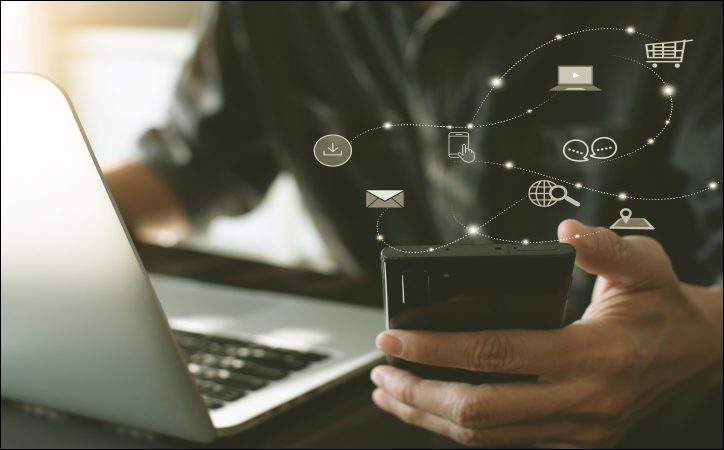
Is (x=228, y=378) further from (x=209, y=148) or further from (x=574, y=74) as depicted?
(x=209, y=148)

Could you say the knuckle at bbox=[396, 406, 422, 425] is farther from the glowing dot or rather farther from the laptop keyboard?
the glowing dot

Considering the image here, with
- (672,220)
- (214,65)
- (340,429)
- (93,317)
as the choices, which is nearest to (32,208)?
(93,317)

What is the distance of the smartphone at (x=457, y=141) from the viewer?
295mm

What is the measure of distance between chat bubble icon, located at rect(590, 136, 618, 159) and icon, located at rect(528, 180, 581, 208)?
0.02 metres

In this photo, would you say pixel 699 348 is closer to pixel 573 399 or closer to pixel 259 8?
pixel 573 399

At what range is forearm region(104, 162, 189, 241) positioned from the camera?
2.31 feet

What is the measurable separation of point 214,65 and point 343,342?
469 millimetres

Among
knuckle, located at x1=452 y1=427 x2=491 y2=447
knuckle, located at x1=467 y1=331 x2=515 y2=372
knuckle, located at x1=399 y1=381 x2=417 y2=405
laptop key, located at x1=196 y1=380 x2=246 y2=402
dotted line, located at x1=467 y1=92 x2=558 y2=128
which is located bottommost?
knuckle, located at x1=452 y1=427 x2=491 y2=447

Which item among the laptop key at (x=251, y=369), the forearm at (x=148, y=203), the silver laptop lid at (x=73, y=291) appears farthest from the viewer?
the forearm at (x=148, y=203)

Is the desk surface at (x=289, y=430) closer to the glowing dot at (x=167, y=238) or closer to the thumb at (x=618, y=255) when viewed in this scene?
the thumb at (x=618, y=255)

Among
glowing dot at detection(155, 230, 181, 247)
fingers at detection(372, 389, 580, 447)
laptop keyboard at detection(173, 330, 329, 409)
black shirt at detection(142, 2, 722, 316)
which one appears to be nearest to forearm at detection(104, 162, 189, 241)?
glowing dot at detection(155, 230, 181, 247)

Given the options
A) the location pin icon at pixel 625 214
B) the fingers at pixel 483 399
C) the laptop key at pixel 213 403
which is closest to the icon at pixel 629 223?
the location pin icon at pixel 625 214

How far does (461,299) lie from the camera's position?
31cm

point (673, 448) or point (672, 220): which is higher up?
point (672, 220)
